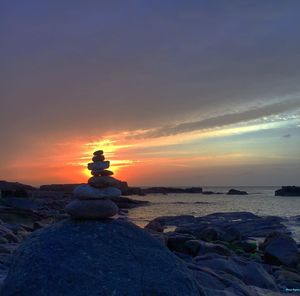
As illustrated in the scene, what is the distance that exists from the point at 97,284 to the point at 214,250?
12.9m

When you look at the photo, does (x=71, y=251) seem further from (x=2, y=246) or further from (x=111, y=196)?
(x=2, y=246)

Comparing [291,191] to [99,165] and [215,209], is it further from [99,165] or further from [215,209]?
[99,165]

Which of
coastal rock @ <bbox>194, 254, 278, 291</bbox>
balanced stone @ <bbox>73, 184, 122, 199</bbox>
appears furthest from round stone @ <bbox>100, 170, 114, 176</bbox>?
coastal rock @ <bbox>194, 254, 278, 291</bbox>

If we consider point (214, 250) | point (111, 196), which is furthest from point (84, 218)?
point (214, 250)

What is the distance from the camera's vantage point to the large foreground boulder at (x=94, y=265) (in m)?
7.68

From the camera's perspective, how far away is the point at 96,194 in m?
8.98

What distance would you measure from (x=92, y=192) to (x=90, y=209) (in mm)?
314

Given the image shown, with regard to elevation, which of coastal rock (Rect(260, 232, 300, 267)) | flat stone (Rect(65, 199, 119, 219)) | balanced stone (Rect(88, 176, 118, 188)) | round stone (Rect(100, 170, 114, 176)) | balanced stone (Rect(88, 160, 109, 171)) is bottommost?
coastal rock (Rect(260, 232, 300, 267))

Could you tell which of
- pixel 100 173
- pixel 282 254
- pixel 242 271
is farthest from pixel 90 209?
pixel 282 254

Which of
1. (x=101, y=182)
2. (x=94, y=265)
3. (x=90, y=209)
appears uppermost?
(x=101, y=182)

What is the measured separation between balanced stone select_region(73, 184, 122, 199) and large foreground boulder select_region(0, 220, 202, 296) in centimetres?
49

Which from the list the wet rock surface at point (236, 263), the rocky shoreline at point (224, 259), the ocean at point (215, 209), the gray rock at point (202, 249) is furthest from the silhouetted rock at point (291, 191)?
the gray rock at point (202, 249)

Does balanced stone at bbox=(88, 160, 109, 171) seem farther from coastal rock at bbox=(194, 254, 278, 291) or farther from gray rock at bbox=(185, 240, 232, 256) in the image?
gray rock at bbox=(185, 240, 232, 256)

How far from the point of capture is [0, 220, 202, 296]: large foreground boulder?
768 centimetres
